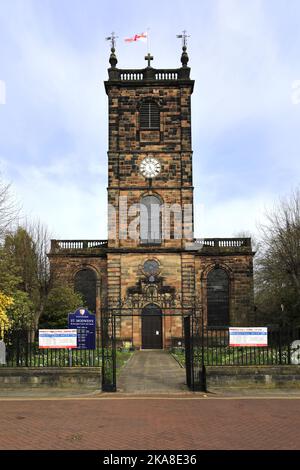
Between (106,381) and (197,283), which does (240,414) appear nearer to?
(106,381)

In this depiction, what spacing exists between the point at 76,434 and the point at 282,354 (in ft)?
30.9

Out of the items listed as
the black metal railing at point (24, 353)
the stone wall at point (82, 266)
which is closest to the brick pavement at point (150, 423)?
the black metal railing at point (24, 353)

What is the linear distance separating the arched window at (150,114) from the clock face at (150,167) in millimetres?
2833

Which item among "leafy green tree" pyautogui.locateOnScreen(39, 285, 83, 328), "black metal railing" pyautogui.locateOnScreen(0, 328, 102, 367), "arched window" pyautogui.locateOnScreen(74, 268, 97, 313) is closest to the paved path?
"black metal railing" pyautogui.locateOnScreen(0, 328, 102, 367)

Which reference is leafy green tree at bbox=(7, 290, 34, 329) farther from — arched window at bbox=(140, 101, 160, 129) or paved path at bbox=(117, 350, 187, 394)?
arched window at bbox=(140, 101, 160, 129)

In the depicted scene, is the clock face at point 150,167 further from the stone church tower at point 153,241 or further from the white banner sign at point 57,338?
the white banner sign at point 57,338

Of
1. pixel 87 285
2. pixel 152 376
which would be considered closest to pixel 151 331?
pixel 87 285

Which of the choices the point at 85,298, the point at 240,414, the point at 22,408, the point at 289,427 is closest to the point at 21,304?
the point at 85,298

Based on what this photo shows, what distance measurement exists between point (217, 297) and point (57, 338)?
22471mm

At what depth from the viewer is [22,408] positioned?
12711 millimetres

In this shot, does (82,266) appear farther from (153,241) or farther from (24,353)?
(24,353)

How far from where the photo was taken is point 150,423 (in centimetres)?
1064

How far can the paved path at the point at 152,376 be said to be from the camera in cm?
1633

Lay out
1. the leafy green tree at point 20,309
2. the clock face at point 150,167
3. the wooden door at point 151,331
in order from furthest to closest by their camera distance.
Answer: the clock face at point 150,167 < the wooden door at point 151,331 < the leafy green tree at point 20,309
